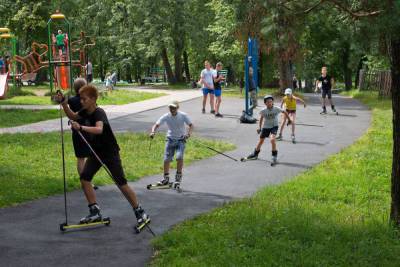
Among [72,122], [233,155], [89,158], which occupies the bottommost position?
[233,155]

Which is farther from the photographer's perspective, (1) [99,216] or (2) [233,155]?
(2) [233,155]

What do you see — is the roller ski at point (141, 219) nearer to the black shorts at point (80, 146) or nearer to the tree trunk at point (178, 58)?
the black shorts at point (80, 146)

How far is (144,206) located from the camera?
8.79m

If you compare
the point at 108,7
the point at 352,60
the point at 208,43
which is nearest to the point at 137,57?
the point at 108,7

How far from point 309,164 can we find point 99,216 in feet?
19.7

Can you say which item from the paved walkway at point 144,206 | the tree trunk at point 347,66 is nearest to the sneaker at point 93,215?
the paved walkway at point 144,206

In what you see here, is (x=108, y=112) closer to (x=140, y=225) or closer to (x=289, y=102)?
(x=289, y=102)

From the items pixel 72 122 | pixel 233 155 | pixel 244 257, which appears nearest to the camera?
pixel 244 257

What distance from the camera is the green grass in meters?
19.5

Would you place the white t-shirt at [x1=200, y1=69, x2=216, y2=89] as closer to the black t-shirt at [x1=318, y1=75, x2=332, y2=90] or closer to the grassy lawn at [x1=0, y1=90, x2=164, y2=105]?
the black t-shirt at [x1=318, y1=75, x2=332, y2=90]

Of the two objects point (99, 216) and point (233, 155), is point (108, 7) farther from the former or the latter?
point (99, 216)

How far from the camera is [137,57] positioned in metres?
55.8

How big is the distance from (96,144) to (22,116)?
1454 centimetres

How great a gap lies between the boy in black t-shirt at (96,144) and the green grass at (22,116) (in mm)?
11982
